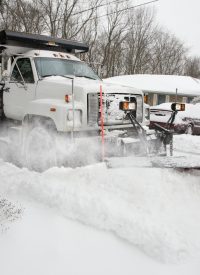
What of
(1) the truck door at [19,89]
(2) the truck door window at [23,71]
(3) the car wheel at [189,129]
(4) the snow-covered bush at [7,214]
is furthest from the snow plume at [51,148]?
(3) the car wheel at [189,129]

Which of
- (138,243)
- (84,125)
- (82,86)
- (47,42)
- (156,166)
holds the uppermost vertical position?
(47,42)

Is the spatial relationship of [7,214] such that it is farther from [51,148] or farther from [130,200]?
[51,148]

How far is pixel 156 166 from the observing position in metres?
4.67

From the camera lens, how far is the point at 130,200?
4.31 meters

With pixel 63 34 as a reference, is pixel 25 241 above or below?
below

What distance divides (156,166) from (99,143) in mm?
1398

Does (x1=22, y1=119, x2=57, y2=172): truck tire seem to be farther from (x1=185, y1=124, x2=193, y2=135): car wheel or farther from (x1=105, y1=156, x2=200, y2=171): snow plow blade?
(x1=185, y1=124, x2=193, y2=135): car wheel

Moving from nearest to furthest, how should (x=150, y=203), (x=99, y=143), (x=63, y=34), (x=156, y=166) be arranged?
1. (x=150, y=203)
2. (x=156, y=166)
3. (x=99, y=143)
4. (x=63, y=34)

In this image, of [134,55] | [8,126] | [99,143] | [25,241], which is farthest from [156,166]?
[134,55]

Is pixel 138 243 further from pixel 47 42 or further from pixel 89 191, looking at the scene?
pixel 47 42

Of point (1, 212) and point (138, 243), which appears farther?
point (1, 212)

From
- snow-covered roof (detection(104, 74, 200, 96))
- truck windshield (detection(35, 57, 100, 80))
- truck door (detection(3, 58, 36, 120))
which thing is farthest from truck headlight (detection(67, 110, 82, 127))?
snow-covered roof (detection(104, 74, 200, 96))

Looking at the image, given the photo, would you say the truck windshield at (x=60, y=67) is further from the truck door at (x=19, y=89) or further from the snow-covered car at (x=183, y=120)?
the snow-covered car at (x=183, y=120)

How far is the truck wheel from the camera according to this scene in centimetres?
589
